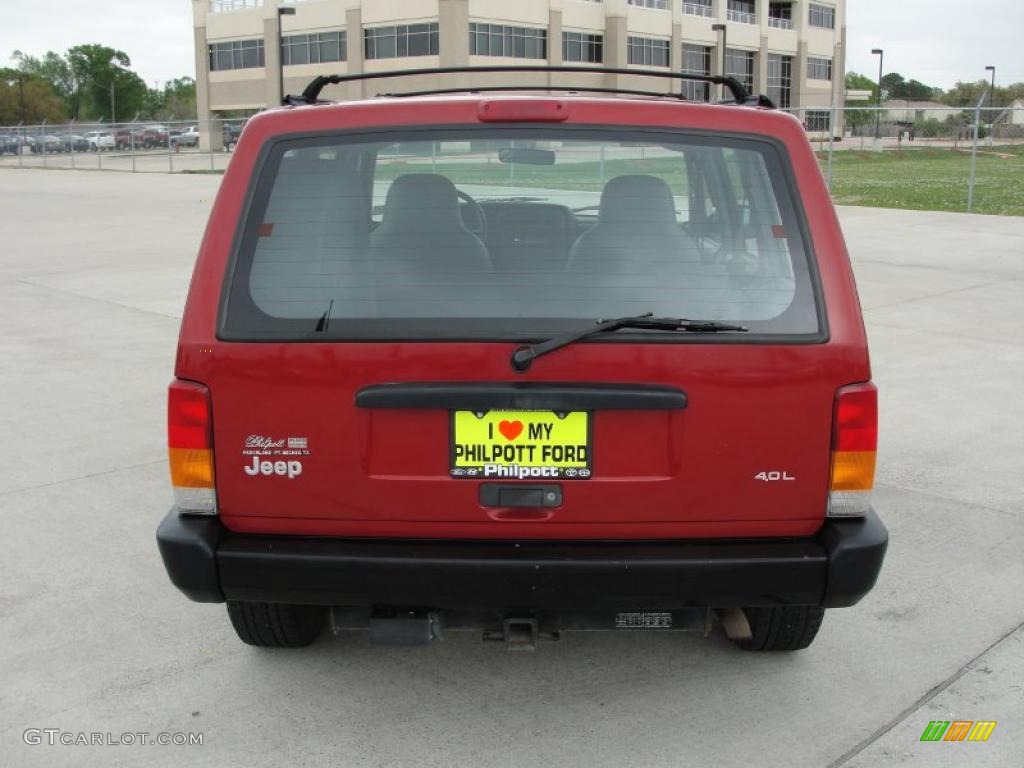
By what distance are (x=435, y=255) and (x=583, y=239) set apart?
0.41 m

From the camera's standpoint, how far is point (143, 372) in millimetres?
8328

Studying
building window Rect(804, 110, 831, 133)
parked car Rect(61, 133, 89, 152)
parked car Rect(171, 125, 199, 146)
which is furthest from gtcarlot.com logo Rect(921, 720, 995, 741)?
building window Rect(804, 110, 831, 133)

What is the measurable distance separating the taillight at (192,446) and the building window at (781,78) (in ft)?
300

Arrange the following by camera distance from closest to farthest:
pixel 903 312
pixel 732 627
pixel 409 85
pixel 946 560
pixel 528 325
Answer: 1. pixel 528 325
2. pixel 732 627
3. pixel 946 560
4. pixel 903 312
5. pixel 409 85

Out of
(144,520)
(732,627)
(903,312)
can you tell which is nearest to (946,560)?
(732,627)

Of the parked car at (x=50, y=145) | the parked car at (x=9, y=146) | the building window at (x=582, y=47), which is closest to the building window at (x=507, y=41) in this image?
the building window at (x=582, y=47)

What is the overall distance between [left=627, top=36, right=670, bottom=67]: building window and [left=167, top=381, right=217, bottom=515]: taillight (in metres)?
75.6

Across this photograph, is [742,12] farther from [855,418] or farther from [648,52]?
[855,418]

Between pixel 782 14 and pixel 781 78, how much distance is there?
5495 millimetres

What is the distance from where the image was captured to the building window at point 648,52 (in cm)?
7669

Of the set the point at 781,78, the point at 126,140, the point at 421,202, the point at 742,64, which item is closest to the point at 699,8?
the point at 742,64

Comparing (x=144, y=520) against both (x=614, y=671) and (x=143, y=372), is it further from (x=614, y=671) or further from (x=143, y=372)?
(x=143, y=372)

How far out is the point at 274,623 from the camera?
3775 millimetres

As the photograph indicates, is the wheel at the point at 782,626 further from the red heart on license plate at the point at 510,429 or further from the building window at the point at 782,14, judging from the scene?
the building window at the point at 782,14
